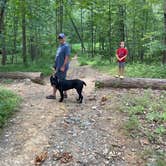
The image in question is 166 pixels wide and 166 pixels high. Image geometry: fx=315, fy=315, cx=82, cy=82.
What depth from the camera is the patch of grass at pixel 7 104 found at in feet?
26.5

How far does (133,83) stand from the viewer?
12.3 meters

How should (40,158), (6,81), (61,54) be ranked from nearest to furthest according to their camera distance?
(40,158) < (61,54) < (6,81)

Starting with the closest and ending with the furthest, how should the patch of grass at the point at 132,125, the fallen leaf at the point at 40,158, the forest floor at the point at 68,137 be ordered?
the fallen leaf at the point at 40,158 → the forest floor at the point at 68,137 → the patch of grass at the point at 132,125

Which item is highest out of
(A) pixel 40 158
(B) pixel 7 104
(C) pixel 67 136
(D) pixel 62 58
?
(D) pixel 62 58

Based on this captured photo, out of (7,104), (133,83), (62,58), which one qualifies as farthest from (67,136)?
(133,83)

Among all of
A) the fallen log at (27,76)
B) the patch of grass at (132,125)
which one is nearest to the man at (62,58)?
the patch of grass at (132,125)

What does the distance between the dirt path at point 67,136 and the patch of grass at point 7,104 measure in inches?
7.2

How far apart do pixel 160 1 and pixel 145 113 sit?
40.9ft

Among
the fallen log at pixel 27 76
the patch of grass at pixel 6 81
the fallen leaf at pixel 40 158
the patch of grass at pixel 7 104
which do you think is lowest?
the fallen leaf at pixel 40 158

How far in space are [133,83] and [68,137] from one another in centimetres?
569

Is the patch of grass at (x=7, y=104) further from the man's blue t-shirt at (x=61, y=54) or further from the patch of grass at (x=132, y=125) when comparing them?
the patch of grass at (x=132, y=125)

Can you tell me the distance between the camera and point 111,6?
26469 mm

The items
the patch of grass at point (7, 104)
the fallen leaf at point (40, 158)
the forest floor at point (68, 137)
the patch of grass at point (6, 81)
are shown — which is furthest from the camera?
the patch of grass at point (6, 81)

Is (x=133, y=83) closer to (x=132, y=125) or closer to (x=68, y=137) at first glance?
(x=132, y=125)
